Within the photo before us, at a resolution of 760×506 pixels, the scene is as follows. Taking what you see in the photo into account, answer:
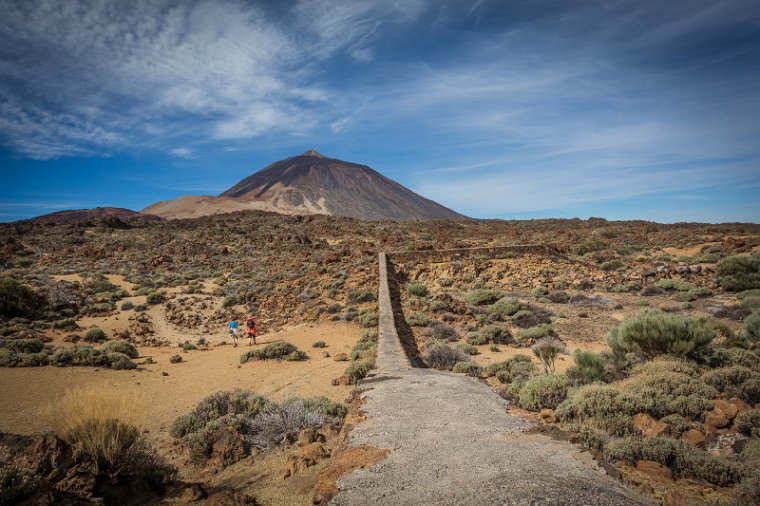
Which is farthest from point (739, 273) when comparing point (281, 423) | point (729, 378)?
point (281, 423)

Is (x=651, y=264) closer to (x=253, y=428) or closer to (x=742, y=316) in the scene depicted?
(x=742, y=316)

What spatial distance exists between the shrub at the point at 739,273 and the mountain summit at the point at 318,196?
95838 mm

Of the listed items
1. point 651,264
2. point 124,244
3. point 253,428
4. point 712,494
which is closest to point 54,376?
point 253,428

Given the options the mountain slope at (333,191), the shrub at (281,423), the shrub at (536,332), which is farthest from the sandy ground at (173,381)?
the mountain slope at (333,191)

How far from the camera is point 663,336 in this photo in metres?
7.24

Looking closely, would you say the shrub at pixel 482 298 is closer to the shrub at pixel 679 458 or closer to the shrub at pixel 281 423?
the shrub at pixel 281 423

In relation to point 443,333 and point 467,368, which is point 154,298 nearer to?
point 443,333

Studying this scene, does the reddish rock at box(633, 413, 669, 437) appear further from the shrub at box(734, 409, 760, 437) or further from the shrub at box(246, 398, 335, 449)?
the shrub at box(246, 398, 335, 449)

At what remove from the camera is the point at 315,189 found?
130625 mm

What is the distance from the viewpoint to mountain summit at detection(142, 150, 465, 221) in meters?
115

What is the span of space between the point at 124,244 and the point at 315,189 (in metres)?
100

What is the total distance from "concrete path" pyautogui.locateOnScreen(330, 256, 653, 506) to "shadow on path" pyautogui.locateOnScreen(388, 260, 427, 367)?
3489 mm

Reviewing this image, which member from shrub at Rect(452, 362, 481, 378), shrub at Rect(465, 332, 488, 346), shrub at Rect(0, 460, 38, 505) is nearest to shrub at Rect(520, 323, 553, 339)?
shrub at Rect(465, 332, 488, 346)

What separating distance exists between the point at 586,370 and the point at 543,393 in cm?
141
